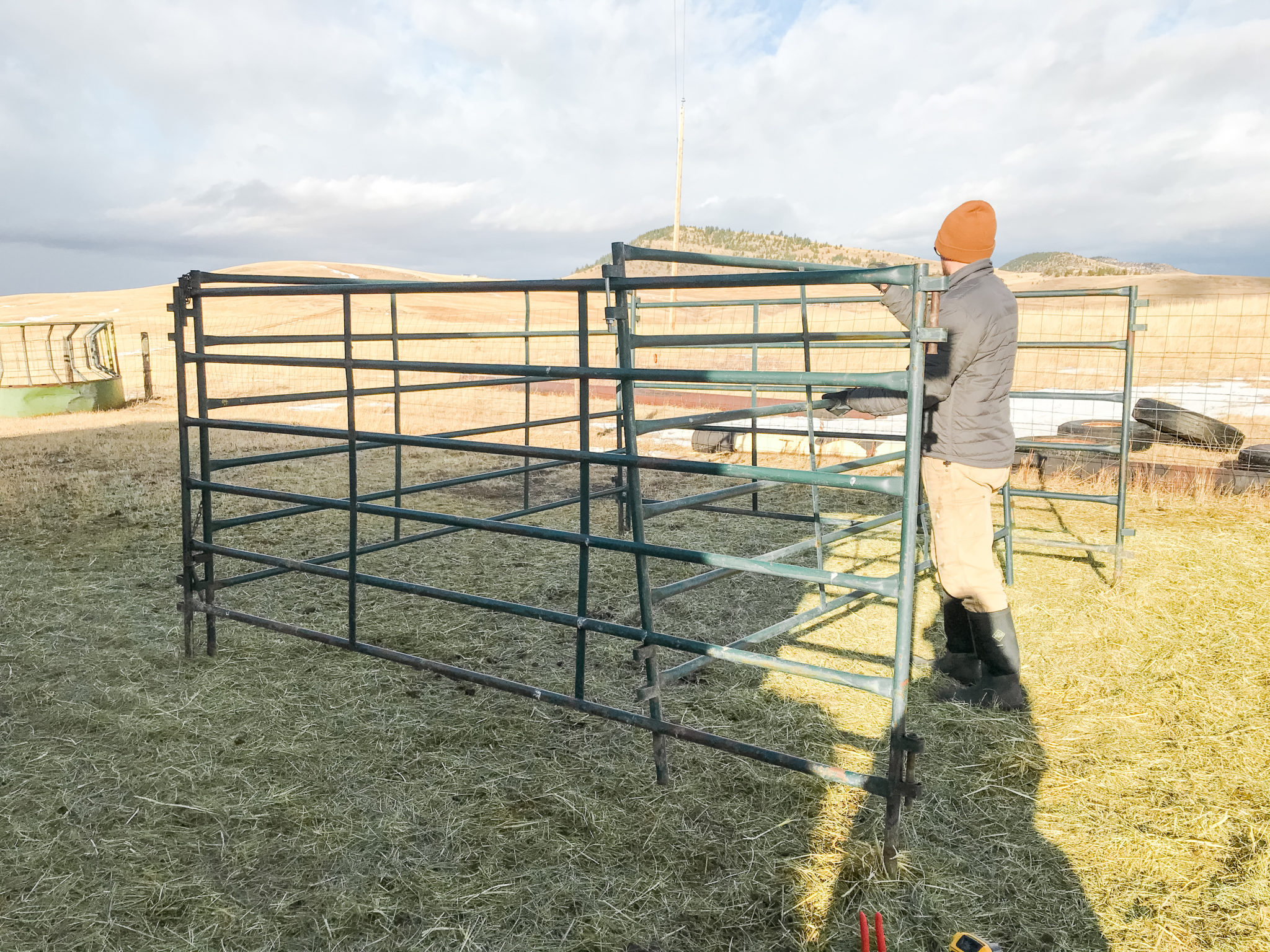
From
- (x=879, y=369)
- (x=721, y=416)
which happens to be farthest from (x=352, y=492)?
(x=879, y=369)

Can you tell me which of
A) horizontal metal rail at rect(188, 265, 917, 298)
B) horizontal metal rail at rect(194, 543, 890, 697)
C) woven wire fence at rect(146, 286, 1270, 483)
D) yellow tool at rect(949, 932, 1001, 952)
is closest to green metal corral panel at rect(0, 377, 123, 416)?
woven wire fence at rect(146, 286, 1270, 483)

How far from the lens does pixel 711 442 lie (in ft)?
30.1

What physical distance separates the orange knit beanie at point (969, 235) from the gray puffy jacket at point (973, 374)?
0.05 m


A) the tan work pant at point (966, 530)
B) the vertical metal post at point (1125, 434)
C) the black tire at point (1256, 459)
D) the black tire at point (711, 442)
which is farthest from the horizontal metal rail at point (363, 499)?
the black tire at point (1256, 459)

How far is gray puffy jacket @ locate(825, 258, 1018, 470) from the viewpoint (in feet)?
10.6

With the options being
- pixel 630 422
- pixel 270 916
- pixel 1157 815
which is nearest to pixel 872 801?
pixel 1157 815

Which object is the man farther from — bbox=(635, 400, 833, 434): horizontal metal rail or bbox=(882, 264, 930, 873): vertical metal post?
bbox=(882, 264, 930, 873): vertical metal post

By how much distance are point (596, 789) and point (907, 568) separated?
1355 mm

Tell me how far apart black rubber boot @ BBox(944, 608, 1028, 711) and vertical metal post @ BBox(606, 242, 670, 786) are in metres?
1.42

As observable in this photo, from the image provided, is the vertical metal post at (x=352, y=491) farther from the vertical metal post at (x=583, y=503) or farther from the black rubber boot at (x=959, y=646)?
the black rubber boot at (x=959, y=646)

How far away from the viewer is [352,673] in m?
4.00

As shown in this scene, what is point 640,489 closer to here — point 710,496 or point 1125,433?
point 710,496

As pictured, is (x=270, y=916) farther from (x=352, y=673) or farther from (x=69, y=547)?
(x=69, y=547)

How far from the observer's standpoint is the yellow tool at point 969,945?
2.10 metres
